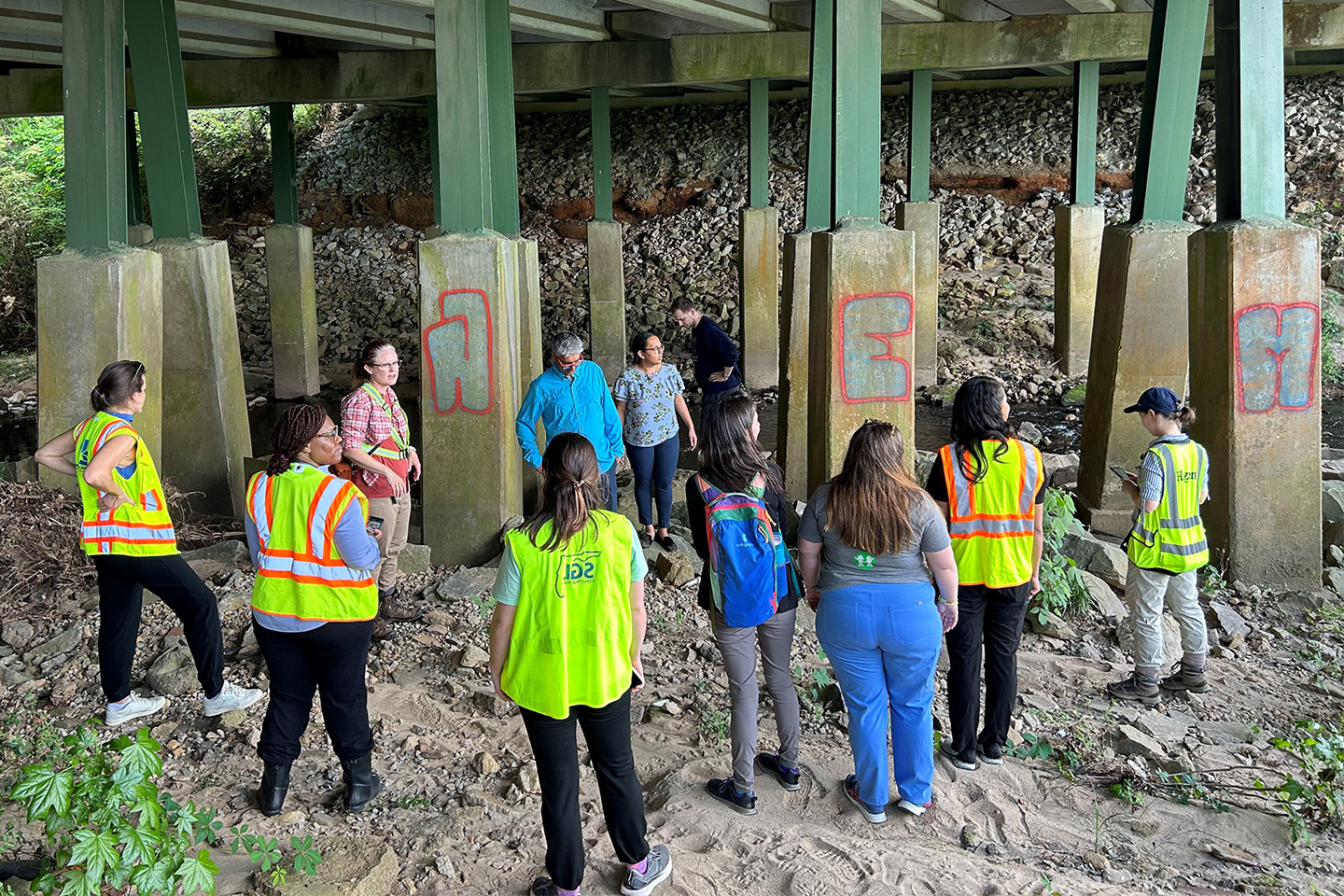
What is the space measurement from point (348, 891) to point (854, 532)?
7.44 ft

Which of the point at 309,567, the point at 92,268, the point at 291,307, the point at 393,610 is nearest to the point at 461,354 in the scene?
the point at 393,610

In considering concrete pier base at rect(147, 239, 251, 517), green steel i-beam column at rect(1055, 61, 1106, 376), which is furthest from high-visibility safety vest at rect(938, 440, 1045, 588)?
green steel i-beam column at rect(1055, 61, 1106, 376)

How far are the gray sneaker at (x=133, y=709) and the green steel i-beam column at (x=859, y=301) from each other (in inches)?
178

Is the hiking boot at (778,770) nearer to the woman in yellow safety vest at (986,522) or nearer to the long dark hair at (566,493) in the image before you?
the woman in yellow safety vest at (986,522)

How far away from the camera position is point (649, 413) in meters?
7.62

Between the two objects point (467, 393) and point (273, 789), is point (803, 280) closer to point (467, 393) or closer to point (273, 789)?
point (467, 393)

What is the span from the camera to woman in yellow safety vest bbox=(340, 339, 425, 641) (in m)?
6.03

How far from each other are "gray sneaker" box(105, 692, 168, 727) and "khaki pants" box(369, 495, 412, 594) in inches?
54.6

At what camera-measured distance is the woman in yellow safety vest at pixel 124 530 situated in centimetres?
470

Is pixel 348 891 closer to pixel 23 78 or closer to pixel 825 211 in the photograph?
pixel 825 211

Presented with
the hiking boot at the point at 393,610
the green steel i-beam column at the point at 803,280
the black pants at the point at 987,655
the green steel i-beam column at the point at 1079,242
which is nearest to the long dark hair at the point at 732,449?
the black pants at the point at 987,655

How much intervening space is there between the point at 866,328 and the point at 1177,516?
260 centimetres

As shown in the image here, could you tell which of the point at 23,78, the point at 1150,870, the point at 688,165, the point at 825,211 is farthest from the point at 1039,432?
the point at 23,78

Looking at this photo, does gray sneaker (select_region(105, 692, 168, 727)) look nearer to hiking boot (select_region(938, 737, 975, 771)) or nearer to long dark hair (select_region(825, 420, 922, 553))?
long dark hair (select_region(825, 420, 922, 553))
